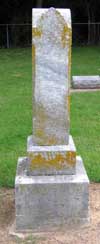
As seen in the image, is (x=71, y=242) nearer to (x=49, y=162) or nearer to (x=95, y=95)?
Answer: (x=49, y=162)

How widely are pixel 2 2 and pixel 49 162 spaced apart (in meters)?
23.4

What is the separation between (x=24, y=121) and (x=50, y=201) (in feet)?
13.9

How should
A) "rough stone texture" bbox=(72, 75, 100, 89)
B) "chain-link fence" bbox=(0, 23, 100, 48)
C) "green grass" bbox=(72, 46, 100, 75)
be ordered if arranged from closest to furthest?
"rough stone texture" bbox=(72, 75, 100, 89)
"green grass" bbox=(72, 46, 100, 75)
"chain-link fence" bbox=(0, 23, 100, 48)

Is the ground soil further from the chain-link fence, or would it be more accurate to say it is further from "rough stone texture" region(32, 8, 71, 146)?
the chain-link fence

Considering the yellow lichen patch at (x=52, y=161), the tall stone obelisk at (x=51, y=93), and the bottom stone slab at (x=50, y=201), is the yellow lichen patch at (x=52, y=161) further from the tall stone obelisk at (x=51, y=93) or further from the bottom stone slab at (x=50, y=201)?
the bottom stone slab at (x=50, y=201)

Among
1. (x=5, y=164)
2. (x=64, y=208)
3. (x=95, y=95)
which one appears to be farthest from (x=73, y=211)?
(x=95, y=95)

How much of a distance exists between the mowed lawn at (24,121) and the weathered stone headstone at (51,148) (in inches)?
45.3

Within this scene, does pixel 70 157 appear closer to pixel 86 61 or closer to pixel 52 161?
pixel 52 161

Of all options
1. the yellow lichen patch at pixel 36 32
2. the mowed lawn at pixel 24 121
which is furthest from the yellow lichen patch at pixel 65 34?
the mowed lawn at pixel 24 121

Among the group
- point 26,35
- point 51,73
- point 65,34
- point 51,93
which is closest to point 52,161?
point 51,93

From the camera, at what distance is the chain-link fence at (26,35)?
87.0 ft

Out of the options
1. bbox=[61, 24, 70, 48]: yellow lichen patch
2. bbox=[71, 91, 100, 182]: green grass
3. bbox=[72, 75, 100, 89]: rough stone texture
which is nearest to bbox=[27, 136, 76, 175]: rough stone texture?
bbox=[61, 24, 70, 48]: yellow lichen patch

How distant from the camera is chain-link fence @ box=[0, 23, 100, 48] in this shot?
87.0ft

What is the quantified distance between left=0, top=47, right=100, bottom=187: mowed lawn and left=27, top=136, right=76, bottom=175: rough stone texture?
1155 millimetres
